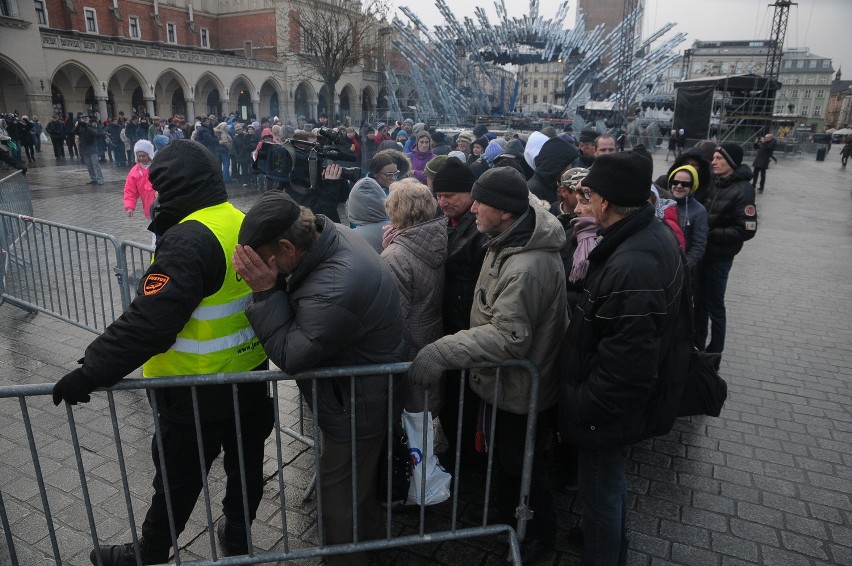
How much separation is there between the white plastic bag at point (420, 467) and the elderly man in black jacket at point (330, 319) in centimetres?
26

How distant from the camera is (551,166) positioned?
5.01m

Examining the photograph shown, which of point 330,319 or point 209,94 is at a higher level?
point 209,94

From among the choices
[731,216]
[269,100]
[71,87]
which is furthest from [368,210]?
[269,100]

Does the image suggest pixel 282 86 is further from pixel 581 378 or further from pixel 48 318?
pixel 581 378

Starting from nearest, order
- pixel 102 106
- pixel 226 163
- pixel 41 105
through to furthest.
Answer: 1. pixel 226 163
2. pixel 41 105
3. pixel 102 106

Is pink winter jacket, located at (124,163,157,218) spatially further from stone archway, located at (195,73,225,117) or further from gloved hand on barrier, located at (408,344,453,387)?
stone archway, located at (195,73,225,117)

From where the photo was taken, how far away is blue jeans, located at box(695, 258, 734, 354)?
4953mm

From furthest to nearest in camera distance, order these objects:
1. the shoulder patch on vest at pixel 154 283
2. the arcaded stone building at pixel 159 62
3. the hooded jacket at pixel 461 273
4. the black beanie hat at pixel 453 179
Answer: the arcaded stone building at pixel 159 62, the black beanie hat at pixel 453 179, the hooded jacket at pixel 461 273, the shoulder patch on vest at pixel 154 283

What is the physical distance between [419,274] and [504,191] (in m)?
0.74

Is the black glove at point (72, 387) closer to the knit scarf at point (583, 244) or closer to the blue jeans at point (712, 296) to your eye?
the knit scarf at point (583, 244)

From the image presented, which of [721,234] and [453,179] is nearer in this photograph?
[453,179]

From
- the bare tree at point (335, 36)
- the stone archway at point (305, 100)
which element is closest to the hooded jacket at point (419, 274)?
the bare tree at point (335, 36)

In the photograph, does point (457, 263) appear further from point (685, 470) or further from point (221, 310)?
point (685, 470)

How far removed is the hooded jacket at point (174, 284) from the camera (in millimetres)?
2088
